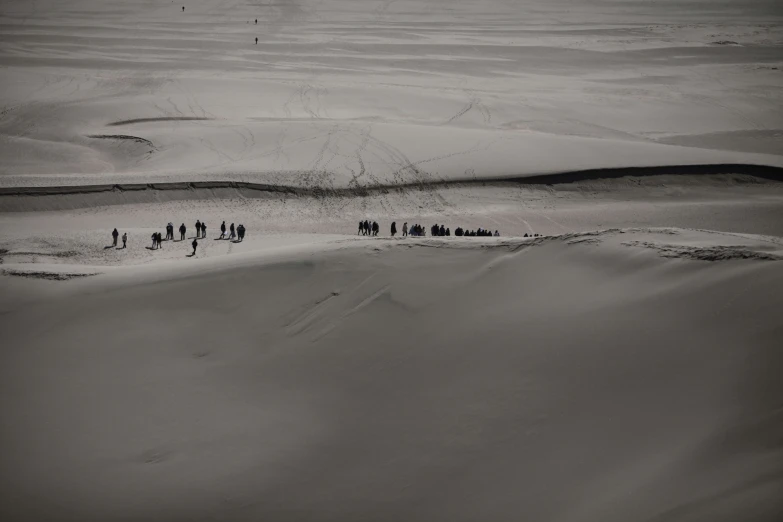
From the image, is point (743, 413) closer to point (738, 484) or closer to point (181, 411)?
point (738, 484)

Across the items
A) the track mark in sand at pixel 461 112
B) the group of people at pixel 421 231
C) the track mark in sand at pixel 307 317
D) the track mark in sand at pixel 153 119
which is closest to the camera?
the track mark in sand at pixel 307 317

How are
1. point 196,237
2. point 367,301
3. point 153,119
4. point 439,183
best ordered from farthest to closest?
point 153,119 < point 439,183 < point 196,237 < point 367,301

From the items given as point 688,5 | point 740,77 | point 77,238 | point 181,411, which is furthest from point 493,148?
point 688,5

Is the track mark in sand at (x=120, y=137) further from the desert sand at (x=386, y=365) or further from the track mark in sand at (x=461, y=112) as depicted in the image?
the track mark in sand at (x=461, y=112)

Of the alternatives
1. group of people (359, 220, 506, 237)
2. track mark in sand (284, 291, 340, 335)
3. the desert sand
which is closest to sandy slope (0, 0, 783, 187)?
the desert sand

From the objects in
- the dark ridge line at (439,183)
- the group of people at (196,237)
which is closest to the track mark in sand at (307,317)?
the group of people at (196,237)

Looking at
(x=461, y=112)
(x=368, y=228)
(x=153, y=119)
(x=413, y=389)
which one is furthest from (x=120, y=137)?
(x=413, y=389)

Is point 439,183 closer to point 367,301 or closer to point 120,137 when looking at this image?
point 367,301
